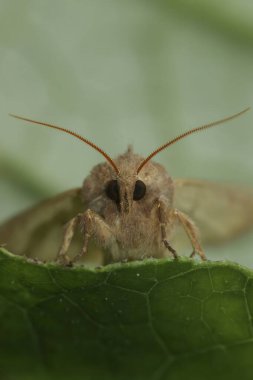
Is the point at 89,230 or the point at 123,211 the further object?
the point at 123,211

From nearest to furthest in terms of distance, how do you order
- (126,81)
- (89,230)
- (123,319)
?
(123,319)
(89,230)
(126,81)

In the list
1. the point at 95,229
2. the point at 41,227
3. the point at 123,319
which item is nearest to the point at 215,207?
the point at 41,227

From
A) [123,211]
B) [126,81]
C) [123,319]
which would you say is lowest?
[123,319]

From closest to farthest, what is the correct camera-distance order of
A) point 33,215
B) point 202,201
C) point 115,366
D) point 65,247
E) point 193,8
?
point 115,366, point 65,247, point 33,215, point 202,201, point 193,8

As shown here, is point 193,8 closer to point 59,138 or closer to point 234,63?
point 234,63

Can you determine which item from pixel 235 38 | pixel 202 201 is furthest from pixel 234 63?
pixel 202 201

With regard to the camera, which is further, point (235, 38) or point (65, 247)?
point (235, 38)

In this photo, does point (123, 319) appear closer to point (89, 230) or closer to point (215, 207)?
point (89, 230)
